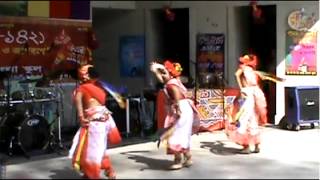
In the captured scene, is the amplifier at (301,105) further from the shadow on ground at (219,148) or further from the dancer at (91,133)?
the dancer at (91,133)

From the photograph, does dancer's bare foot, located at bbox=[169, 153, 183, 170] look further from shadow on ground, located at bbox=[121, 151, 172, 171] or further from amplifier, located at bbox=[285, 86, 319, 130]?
amplifier, located at bbox=[285, 86, 319, 130]

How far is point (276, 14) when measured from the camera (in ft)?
46.4

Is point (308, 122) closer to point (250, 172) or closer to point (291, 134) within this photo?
point (291, 134)

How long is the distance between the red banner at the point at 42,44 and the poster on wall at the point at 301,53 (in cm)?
415

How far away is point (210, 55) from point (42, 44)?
3907mm

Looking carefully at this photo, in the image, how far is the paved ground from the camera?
887 centimetres

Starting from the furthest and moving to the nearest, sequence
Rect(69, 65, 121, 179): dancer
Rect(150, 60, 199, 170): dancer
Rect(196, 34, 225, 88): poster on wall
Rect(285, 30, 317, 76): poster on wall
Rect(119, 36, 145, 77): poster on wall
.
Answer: Rect(119, 36, 145, 77): poster on wall, Rect(196, 34, 225, 88): poster on wall, Rect(285, 30, 317, 76): poster on wall, Rect(150, 60, 199, 170): dancer, Rect(69, 65, 121, 179): dancer

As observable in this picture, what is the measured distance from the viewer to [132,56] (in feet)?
53.8

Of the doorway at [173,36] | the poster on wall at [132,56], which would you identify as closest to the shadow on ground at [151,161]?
the doorway at [173,36]

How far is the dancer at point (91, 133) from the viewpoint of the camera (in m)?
8.27

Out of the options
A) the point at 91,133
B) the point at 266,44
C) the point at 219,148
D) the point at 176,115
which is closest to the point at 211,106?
the point at 219,148

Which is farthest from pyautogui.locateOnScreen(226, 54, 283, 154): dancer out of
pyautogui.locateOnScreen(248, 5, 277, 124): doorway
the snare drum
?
pyautogui.locateOnScreen(248, 5, 277, 124): doorway

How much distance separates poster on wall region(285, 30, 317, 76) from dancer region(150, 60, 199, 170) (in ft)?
17.3

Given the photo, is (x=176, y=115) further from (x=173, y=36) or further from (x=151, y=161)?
(x=173, y=36)
